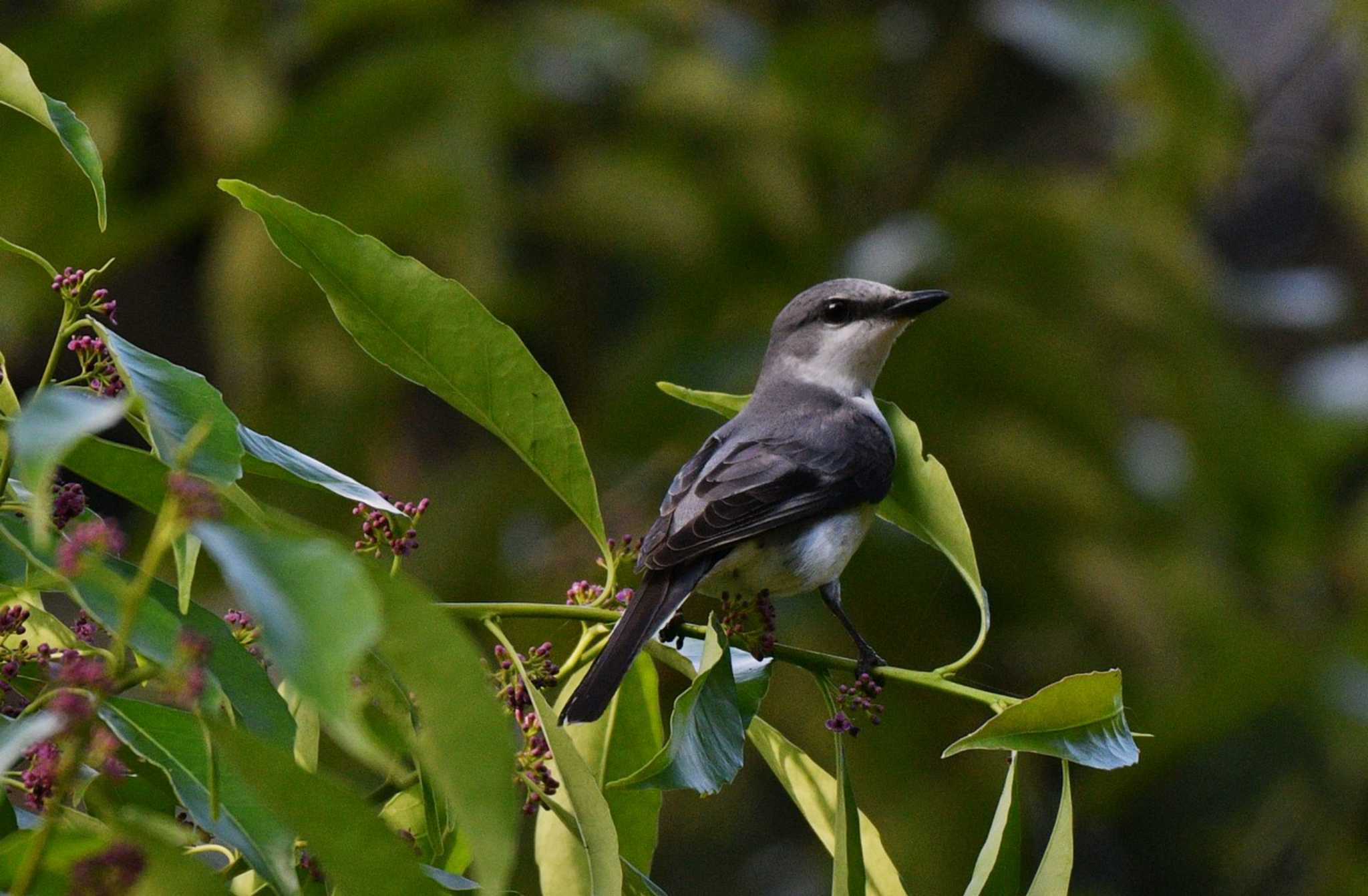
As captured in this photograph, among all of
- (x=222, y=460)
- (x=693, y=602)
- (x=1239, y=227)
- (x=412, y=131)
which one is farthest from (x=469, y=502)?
(x=1239, y=227)

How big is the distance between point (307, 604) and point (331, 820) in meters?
0.31

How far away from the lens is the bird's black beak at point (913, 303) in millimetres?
3430

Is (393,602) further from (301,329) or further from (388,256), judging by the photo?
(301,329)

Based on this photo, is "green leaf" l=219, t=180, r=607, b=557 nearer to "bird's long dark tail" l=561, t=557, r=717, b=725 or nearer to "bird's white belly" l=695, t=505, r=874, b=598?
"bird's long dark tail" l=561, t=557, r=717, b=725

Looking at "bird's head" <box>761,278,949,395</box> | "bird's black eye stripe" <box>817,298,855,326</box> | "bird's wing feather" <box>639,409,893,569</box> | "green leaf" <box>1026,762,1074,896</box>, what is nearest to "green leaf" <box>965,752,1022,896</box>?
"green leaf" <box>1026,762,1074,896</box>

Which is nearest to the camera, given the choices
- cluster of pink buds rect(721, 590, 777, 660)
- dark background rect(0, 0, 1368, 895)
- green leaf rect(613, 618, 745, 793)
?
green leaf rect(613, 618, 745, 793)

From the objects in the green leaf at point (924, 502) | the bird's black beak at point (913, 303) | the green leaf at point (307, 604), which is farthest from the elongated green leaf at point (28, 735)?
the bird's black beak at point (913, 303)

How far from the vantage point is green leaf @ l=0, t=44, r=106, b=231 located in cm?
149

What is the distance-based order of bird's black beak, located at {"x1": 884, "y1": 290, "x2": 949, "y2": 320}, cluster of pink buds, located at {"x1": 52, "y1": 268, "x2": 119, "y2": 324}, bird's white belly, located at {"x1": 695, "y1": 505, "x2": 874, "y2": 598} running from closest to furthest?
cluster of pink buds, located at {"x1": 52, "y1": 268, "x2": 119, "y2": 324} < bird's white belly, located at {"x1": 695, "y1": 505, "x2": 874, "y2": 598} < bird's black beak, located at {"x1": 884, "y1": 290, "x2": 949, "y2": 320}

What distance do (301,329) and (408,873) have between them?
4.63 meters

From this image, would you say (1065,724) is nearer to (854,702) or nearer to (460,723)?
(854,702)

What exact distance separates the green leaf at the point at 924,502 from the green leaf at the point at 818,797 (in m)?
0.23

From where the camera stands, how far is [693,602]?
348cm

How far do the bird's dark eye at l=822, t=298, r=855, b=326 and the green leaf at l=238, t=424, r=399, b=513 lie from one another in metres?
2.29
